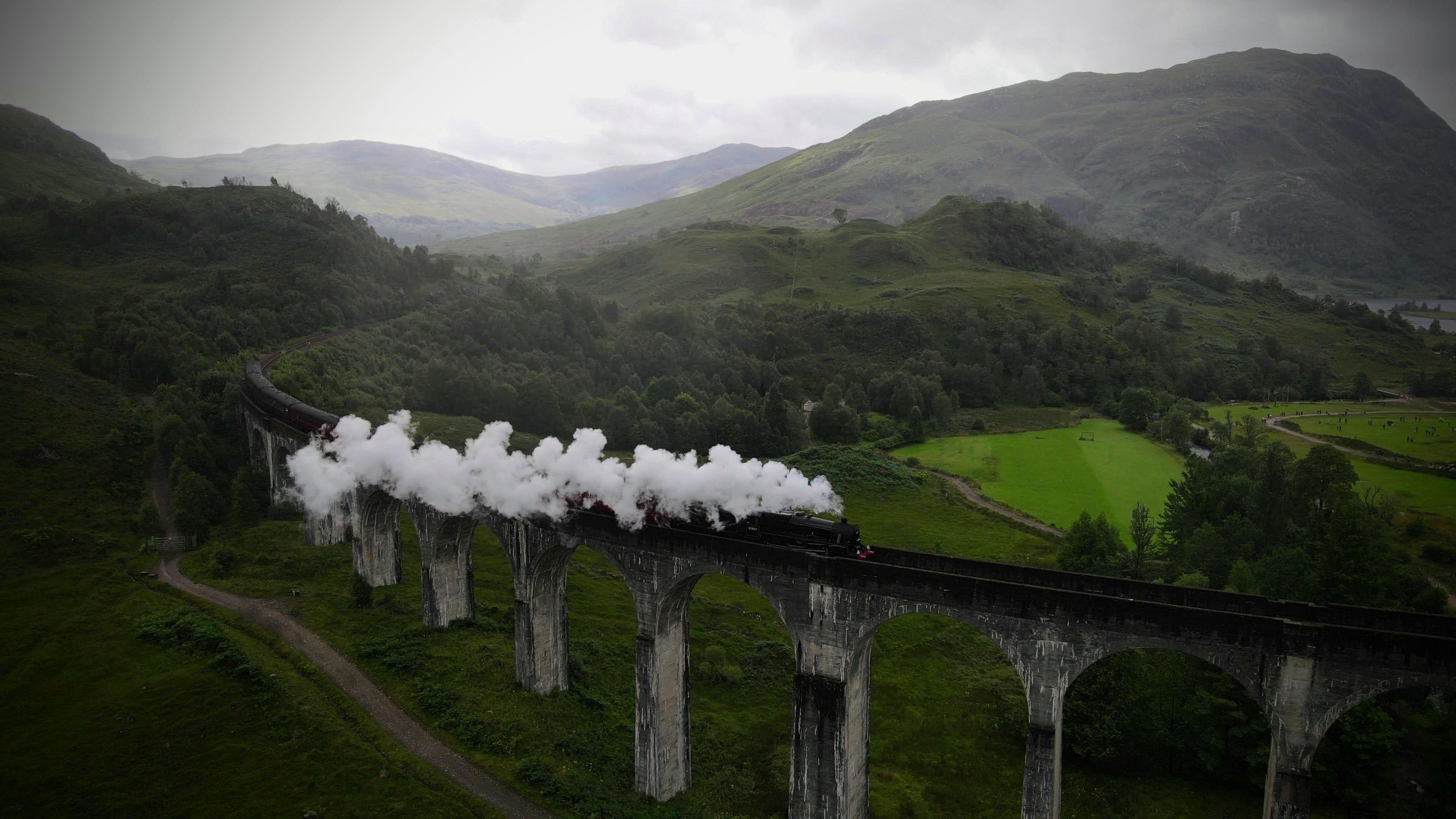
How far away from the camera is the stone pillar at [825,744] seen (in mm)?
30922

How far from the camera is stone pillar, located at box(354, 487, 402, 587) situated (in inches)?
2087

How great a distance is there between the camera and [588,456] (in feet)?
125

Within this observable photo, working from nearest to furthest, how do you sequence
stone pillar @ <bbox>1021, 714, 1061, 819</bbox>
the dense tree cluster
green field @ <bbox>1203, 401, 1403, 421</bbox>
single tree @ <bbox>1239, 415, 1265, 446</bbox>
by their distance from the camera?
stone pillar @ <bbox>1021, 714, 1061, 819</bbox>
the dense tree cluster
single tree @ <bbox>1239, 415, 1265, 446</bbox>
green field @ <bbox>1203, 401, 1403, 421</bbox>

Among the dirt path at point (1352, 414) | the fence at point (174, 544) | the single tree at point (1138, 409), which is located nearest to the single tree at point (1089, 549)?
the dirt path at point (1352, 414)

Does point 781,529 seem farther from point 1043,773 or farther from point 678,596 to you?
point 1043,773

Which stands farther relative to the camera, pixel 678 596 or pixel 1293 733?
pixel 678 596

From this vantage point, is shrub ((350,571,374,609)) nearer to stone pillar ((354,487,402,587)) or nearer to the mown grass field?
stone pillar ((354,487,402,587))

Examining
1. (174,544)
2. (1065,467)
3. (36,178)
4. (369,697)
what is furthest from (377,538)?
(36,178)

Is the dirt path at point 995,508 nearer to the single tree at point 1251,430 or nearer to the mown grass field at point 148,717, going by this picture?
the single tree at point 1251,430

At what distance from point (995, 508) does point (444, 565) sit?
5948cm

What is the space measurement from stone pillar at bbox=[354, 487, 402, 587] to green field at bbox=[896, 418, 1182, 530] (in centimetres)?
6323

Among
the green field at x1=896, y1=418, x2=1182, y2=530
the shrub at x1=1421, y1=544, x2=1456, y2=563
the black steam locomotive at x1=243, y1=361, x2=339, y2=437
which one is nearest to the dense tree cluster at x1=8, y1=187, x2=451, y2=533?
the black steam locomotive at x1=243, y1=361, x2=339, y2=437

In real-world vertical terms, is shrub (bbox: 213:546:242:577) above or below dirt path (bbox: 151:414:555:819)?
above

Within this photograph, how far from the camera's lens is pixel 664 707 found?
35.7 m
